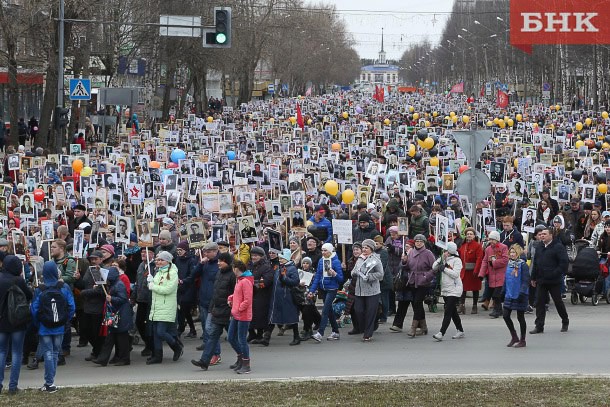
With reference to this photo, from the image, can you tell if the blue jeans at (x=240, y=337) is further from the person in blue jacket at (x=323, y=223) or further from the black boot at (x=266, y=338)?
the person in blue jacket at (x=323, y=223)

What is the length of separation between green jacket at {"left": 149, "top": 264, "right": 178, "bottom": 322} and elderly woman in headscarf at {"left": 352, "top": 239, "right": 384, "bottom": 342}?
8.40ft

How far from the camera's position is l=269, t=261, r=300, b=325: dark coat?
48.4 feet

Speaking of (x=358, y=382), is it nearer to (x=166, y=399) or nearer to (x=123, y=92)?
(x=166, y=399)

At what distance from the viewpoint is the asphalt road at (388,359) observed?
12750 mm

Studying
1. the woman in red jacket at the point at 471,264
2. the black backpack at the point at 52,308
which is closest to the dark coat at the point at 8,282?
the black backpack at the point at 52,308

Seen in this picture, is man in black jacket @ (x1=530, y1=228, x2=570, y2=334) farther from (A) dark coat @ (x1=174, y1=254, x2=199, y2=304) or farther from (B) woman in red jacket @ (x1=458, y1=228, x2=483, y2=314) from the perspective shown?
(A) dark coat @ (x1=174, y1=254, x2=199, y2=304)

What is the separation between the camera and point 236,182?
21.9 metres

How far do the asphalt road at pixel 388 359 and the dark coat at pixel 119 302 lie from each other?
47 centimetres

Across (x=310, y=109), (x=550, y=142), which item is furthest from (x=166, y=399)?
(x=310, y=109)

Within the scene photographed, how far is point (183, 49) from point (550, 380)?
145 ft

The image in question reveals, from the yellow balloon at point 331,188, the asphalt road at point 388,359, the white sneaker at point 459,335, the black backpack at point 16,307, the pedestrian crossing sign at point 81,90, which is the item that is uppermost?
the pedestrian crossing sign at point 81,90

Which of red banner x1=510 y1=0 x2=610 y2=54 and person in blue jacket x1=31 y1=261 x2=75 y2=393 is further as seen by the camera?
red banner x1=510 y1=0 x2=610 y2=54

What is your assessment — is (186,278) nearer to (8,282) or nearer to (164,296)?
(164,296)

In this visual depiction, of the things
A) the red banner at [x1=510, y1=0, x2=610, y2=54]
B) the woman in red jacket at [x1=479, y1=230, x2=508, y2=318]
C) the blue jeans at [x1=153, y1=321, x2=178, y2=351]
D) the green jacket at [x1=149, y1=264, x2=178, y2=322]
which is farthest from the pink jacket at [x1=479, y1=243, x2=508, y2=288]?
the red banner at [x1=510, y1=0, x2=610, y2=54]
